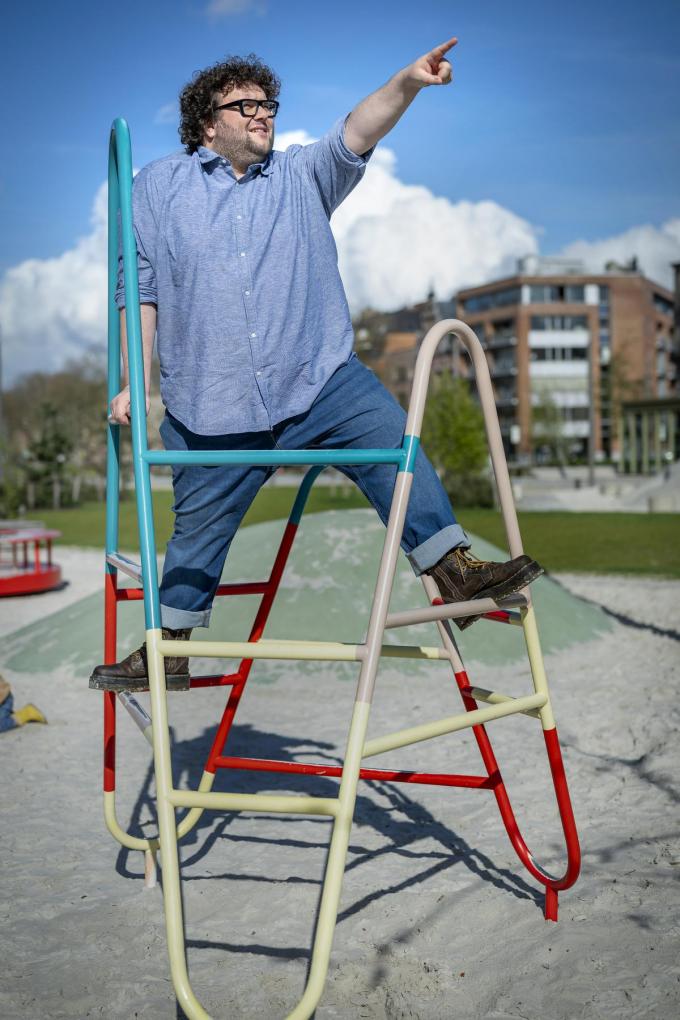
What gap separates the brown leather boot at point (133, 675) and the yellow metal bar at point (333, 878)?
0.60 metres

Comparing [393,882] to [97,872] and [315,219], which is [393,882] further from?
[315,219]

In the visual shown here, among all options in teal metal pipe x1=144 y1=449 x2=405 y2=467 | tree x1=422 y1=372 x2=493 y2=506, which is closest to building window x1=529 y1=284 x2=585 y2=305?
tree x1=422 y1=372 x2=493 y2=506

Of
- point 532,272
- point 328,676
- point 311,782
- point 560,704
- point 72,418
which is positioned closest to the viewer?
point 311,782

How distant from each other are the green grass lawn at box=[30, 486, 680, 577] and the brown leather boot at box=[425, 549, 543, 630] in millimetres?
10658

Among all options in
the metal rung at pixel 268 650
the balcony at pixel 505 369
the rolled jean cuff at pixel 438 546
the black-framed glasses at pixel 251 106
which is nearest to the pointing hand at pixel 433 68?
the black-framed glasses at pixel 251 106

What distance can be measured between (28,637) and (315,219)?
6.18 metres

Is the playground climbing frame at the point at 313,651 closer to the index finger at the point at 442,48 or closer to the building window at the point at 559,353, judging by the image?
the index finger at the point at 442,48

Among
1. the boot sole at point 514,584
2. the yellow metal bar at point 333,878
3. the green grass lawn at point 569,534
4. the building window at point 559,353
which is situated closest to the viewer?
the yellow metal bar at point 333,878

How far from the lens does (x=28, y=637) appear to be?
25.4ft

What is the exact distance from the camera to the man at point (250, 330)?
7.25 feet

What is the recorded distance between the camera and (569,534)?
18.4m

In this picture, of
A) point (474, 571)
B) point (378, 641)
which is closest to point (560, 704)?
point (474, 571)

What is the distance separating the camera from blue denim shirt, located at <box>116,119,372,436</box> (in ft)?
7.25

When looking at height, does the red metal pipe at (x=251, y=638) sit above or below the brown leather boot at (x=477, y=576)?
below
